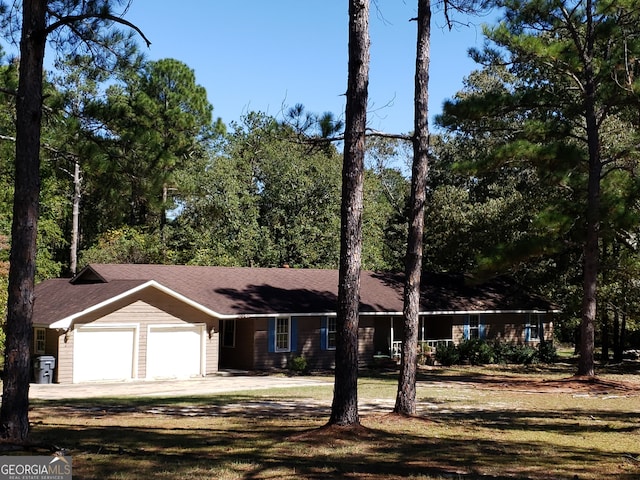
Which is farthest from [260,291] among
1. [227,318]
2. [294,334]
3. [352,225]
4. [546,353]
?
[352,225]

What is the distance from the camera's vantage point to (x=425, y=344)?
3284cm

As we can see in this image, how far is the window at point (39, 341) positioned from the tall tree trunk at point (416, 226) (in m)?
14.0

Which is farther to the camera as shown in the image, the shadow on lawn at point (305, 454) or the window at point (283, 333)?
the window at point (283, 333)

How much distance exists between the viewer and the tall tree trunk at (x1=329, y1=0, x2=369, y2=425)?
12422 millimetres

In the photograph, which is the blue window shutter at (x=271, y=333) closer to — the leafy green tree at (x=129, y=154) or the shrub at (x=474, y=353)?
the shrub at (x=474, y=353)

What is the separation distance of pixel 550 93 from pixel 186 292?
14128 millimetres

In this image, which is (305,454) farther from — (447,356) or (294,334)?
(447,356)

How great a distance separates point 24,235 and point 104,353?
14.8 metres

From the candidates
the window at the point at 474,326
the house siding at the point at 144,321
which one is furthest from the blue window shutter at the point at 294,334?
the window at the point at 474,326

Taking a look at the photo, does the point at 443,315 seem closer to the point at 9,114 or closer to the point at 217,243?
the point at 217,243

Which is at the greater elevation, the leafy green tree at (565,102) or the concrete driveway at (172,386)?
the leafy green tree at (565,102)

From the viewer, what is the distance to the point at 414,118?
51.5 ft

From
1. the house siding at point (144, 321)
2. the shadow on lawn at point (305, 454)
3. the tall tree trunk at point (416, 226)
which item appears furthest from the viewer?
the house siding at point (144, 321)

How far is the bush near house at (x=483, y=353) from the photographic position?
3250 cm
